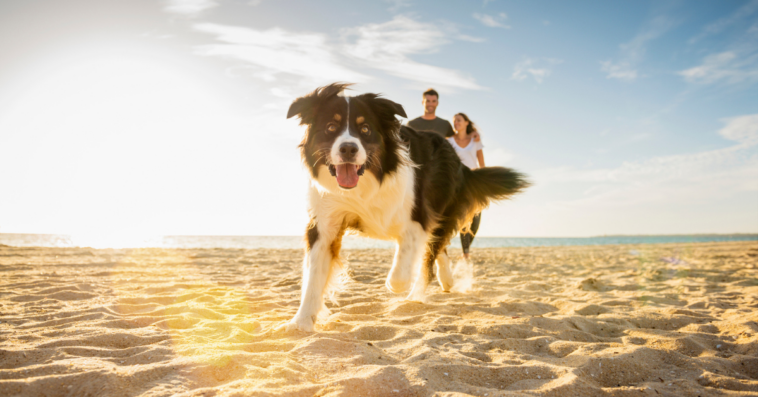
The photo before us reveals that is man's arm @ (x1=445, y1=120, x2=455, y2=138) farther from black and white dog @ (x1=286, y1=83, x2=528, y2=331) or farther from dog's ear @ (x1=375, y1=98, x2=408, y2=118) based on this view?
dog's ear @ (x1=375, y1=98, x2=408, y2=118)

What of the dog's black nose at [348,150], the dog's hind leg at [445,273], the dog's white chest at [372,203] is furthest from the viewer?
the dog's hind leg at [445,273]

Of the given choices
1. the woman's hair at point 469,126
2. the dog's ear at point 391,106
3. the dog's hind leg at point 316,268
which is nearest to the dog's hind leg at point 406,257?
the dog's hind leg at point 316,268

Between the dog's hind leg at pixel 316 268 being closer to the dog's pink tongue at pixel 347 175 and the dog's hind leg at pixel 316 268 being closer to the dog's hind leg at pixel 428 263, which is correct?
the dog's pink tongue at pixel 347 175

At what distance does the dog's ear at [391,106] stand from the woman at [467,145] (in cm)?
281

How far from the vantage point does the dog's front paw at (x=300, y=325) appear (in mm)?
2865

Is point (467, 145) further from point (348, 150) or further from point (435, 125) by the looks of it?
point (348, 150)

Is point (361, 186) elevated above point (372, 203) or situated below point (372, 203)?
above

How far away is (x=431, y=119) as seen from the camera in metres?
5.84

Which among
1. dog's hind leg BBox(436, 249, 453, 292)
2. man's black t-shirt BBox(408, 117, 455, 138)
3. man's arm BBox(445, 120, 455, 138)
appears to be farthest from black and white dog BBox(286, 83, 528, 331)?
man's arm BBox(445, 120, 455, 138)

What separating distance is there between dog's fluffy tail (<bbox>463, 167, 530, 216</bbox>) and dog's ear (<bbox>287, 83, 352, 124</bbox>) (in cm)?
206

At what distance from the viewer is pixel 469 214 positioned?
4848 mm

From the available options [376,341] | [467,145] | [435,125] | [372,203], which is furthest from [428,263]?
[467,145]

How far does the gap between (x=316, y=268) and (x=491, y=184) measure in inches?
103

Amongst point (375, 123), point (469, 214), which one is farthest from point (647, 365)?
point (469, 214)
